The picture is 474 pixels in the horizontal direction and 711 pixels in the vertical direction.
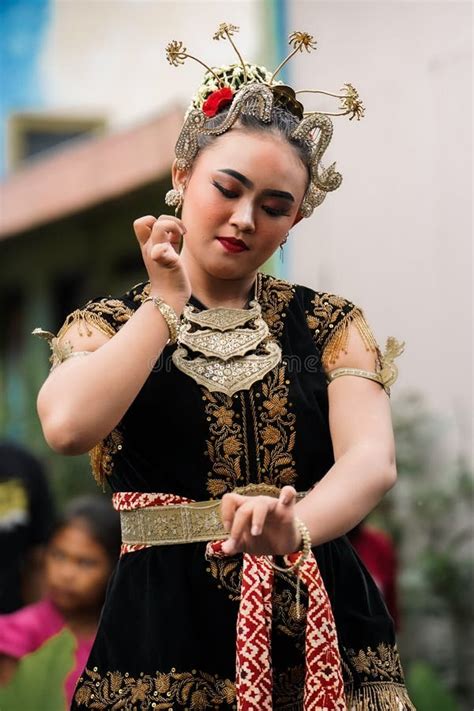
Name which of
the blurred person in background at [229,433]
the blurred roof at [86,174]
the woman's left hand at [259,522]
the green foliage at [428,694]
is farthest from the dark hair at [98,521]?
the woman's left hand at [259,522]

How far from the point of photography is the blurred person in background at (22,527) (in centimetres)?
493

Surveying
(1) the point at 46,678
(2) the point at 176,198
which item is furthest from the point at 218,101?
(1) the point at 46,678

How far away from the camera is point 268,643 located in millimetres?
2184

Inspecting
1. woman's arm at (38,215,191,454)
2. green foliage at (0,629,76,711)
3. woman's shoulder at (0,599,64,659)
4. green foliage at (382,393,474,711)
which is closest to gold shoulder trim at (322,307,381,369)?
woman's arm at (38,215,191,454)

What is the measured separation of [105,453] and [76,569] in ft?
7.37

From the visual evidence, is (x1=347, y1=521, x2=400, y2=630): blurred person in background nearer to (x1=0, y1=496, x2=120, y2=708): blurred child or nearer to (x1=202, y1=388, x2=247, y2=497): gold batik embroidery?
(x1=0, y1=496, x2=120, y2=708): blurred child

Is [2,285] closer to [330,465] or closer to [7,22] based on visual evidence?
[7,22]

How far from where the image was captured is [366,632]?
2342mm

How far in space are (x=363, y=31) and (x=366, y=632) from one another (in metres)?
3.58

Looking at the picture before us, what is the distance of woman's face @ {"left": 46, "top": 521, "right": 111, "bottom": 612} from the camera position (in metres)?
4.40

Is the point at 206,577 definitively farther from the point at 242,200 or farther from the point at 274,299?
the point at 242,200

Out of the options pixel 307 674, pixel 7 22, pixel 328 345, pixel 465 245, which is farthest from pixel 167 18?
pixel 307 674

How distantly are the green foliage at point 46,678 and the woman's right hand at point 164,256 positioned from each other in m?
1.08

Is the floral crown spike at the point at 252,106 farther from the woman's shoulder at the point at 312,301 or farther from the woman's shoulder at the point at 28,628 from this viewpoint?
the woman's shoulder at the point at 28,628
